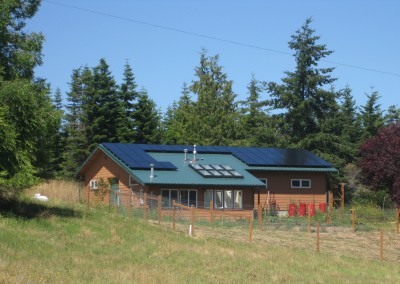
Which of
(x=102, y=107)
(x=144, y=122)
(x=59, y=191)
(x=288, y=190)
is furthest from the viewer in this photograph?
(x=144, y=122)

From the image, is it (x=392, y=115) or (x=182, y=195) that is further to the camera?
(x=392, y=115)

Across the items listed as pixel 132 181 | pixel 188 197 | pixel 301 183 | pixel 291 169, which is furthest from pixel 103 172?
pixel 301 183

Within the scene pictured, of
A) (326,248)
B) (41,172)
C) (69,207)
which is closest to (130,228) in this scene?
(69,207)

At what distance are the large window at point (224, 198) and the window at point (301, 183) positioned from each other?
6049 mm

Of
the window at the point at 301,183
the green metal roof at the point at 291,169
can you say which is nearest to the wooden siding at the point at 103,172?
the green metal roof at the point at 291,169

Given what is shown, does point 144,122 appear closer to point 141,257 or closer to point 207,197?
point 207,197

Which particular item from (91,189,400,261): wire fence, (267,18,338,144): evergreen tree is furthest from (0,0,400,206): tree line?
(91,189,400,261): wire fence

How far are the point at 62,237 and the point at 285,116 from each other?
38.4 meters

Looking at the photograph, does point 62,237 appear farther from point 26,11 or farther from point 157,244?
point 26,11

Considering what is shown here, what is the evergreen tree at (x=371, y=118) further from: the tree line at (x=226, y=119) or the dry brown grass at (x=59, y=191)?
the dry brown grass at (x=59, y=191)

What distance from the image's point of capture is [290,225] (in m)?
34.3

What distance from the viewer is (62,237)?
74.2 feet

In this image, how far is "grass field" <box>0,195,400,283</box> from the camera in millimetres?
17234

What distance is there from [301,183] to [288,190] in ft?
3.66
